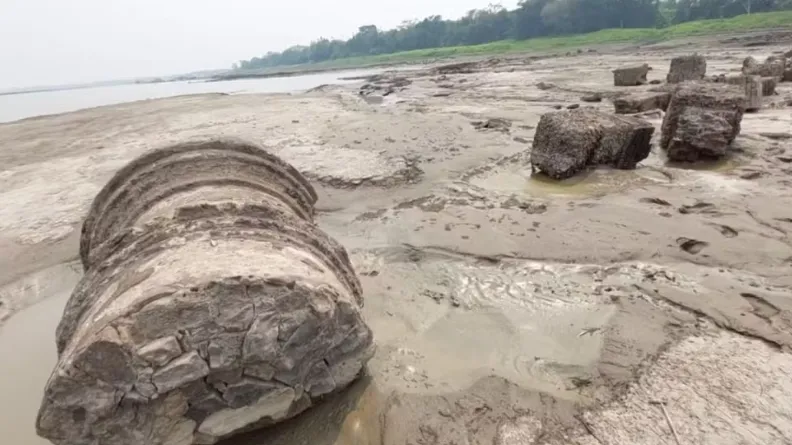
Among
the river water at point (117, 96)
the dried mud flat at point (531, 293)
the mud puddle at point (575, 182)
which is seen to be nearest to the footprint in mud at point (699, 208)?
the dried mud flat at point (531, 293)

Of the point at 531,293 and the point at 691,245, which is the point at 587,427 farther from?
the point at 691,245

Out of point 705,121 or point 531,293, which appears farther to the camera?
point 705,121

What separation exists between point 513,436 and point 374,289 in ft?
5.31

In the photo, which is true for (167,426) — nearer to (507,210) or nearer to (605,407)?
(605,407)

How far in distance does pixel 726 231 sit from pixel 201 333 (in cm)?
394

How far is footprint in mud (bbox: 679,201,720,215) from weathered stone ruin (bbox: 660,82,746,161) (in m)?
1.46

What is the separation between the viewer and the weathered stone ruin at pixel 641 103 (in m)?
8.34

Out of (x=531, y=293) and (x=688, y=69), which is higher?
(x=688, y=69)

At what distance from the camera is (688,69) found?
37.3ft

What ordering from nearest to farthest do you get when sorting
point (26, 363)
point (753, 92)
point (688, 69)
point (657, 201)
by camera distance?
1. point (26, 363)
2. point (657, 201)
3. point (753, 92)
4. point (688, 69)

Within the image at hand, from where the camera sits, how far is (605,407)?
2.23m

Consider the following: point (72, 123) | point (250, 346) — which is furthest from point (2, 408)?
point (72, 123)

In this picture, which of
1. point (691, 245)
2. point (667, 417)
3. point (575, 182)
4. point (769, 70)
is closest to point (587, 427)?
point (667, 417)

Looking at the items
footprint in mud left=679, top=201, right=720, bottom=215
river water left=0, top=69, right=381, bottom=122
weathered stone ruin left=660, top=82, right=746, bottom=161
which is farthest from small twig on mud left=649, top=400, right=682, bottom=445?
river water left=0, top=69, right=381, bottom=122
